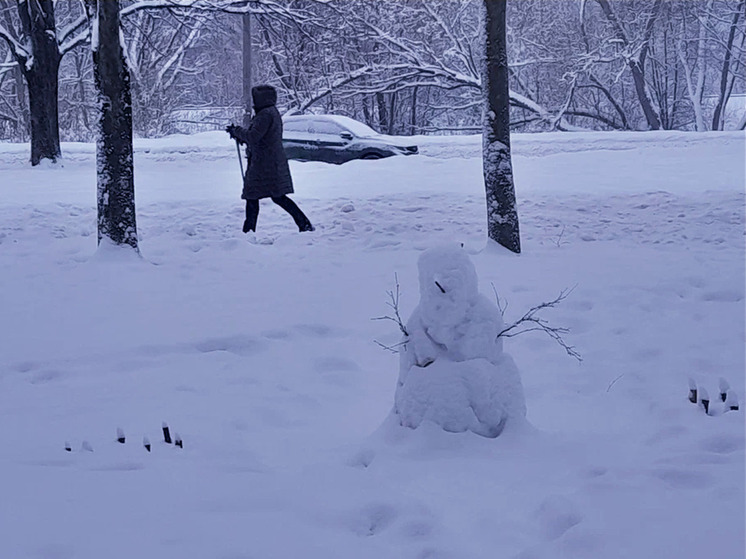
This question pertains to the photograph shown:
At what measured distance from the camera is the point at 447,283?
141 inches

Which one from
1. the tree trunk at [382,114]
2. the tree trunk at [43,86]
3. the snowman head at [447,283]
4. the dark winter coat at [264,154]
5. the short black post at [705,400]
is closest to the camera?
the snowman head at [447,283]

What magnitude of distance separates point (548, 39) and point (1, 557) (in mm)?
27556

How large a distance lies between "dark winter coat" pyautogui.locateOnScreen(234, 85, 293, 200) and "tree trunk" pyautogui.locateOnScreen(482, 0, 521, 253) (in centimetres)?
236

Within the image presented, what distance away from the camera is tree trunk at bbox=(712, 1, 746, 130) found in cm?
2666

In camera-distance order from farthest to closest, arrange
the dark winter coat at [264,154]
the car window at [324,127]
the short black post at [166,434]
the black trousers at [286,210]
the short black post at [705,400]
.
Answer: the car window at [324,127] → the black trousers at [286,210] → the dark winter coat at [264,154] → the short black post at [705,400] → the short black post at [166,434]

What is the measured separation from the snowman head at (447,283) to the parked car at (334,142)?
15331 millimetres

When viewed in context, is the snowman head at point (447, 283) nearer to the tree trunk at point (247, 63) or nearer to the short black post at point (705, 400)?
the short black post at point (705, 400)

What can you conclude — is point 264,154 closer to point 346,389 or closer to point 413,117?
point 346,389

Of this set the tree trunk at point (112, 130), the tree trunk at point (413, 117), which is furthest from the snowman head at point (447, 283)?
the tree trunk at point (413, 117)

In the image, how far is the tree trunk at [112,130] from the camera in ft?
25.8

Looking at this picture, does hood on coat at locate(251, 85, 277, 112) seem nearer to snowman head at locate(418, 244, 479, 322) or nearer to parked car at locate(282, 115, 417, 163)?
snowman head at locate(418, 244, 479, 322)

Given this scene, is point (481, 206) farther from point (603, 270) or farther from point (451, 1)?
point (451, 1)

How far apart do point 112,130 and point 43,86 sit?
10.2m

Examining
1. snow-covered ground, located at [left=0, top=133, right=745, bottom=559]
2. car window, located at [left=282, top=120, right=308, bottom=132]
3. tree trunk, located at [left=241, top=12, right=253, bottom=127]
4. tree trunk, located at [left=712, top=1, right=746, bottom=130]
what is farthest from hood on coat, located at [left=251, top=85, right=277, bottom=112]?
tree trunk, located at [left=712, top=1, right=746, bottom=130]
